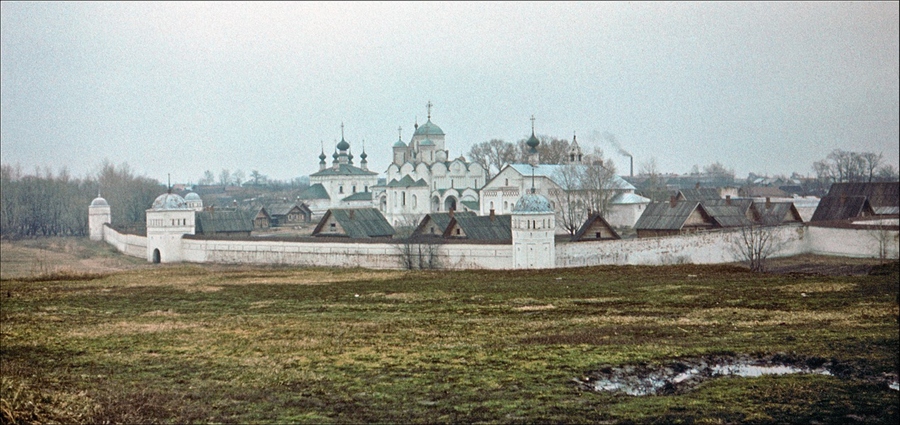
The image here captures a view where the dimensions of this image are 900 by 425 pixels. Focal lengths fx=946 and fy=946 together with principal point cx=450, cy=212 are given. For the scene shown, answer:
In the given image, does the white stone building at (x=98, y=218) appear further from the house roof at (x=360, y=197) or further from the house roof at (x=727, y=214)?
the house roof at (x=727, y=214)

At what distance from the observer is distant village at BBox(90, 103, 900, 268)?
35.5 metres

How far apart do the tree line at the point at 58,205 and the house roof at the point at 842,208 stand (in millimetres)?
43710

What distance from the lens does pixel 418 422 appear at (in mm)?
10227

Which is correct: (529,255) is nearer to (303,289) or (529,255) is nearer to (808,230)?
(303,289)

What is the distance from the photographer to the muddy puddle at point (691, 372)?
11.5 m

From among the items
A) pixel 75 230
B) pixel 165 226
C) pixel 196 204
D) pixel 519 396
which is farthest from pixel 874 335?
pixel 75 230

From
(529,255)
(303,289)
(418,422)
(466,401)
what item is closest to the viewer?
(418,422)

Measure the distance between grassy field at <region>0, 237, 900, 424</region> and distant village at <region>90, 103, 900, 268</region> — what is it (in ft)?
35.1

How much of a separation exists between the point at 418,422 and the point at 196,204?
5095cm

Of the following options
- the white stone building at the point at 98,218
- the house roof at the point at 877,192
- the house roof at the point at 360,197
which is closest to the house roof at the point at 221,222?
the white stone building at the point at 98,218

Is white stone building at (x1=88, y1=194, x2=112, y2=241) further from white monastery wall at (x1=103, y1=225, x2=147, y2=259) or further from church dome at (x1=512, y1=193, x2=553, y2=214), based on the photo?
church dome at (x1=512, y1=193, x2=553, y2=214)

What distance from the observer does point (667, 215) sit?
39938 mm

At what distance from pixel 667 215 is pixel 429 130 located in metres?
34.6

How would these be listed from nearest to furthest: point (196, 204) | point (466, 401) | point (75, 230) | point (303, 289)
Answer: point (466, 401), point (303, 289), point (196, 204), point (75, 230)
